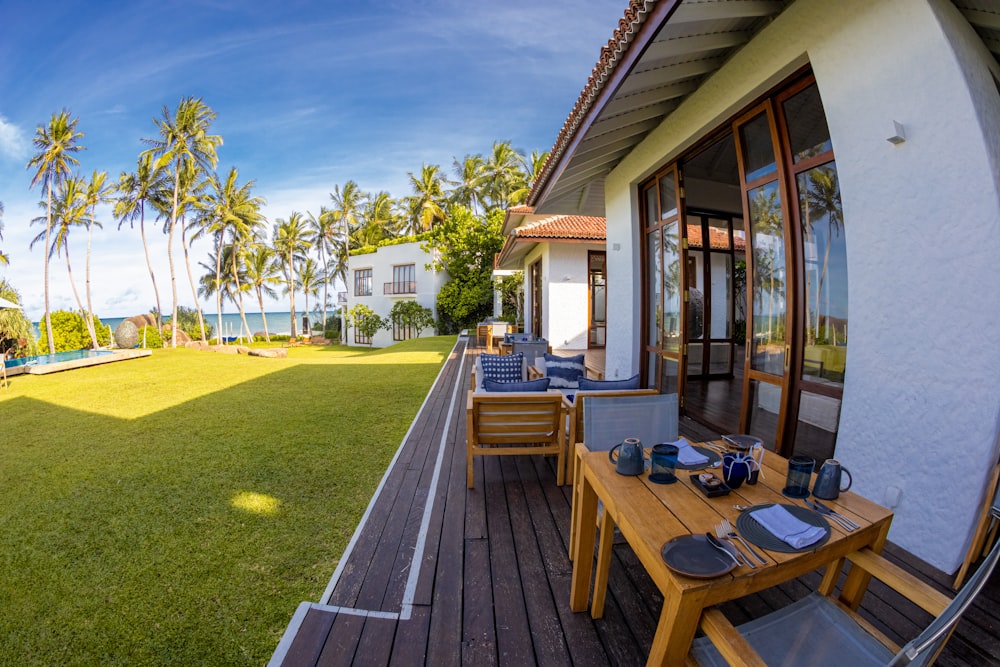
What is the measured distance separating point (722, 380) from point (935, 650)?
21.5 feet

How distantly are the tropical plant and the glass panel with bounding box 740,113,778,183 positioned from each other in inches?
924

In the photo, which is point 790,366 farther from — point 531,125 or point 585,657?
point 531,125

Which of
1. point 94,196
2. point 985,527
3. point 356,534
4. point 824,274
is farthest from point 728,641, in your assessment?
point 94,196

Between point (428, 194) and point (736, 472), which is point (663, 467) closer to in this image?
point (736, 472)

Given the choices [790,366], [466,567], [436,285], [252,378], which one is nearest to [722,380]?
[790,366]

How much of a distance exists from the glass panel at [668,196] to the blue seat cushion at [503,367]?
2578mm

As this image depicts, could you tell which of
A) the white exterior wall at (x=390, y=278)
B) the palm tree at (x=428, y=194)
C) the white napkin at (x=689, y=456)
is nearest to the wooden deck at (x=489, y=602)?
the white napkin at (x=689, y=456)

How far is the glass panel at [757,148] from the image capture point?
3.17 m

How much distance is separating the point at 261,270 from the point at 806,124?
38.6 meters

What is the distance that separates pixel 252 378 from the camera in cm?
952

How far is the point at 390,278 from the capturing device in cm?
2745

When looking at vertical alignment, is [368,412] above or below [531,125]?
below

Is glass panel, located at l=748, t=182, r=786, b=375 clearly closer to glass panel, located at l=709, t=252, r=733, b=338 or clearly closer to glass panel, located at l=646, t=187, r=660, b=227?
glass panel, located at l=646, t=187, r=660, b=227

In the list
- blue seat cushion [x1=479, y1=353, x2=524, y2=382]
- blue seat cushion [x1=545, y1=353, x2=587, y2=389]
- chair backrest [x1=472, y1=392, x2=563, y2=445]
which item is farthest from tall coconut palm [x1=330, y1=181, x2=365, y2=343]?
chair backrest [x1=472, y1=392, x2=563, y2=445]
